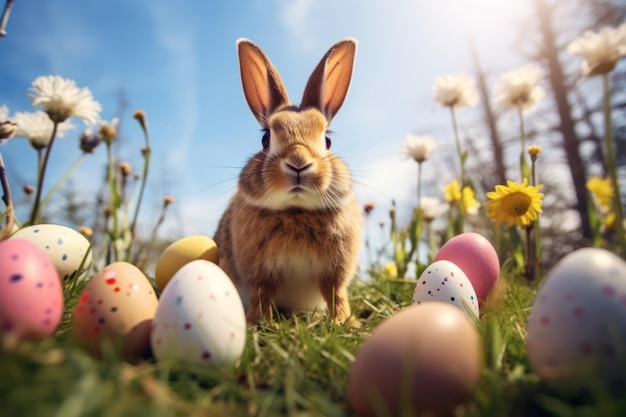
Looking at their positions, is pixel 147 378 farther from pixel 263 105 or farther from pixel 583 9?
pixel 583 9

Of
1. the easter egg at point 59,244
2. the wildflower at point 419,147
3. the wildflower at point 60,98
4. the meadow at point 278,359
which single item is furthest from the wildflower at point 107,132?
the wildflower at point 419,147

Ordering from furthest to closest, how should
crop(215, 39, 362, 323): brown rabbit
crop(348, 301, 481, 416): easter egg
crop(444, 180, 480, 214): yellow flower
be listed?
crop(444, 180, 480, 214): yellow flower, crop(215, 39, 362, 323): brown rabbit, crop(348, 301, 481, 416): easter egg

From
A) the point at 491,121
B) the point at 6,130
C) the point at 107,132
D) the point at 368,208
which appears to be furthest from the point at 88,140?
the point at 491,121

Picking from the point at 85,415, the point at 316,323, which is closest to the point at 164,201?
the point at 316,323

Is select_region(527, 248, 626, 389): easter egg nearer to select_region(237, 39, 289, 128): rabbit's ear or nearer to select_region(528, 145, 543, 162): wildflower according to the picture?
select_region(528, 145, 543, 162): wildflower

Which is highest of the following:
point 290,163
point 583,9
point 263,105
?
point 583,9

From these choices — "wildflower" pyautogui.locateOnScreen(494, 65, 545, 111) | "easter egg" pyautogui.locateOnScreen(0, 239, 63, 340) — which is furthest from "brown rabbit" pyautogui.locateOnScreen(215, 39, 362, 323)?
"wildflower" pyautogui.locateOnScreen(494, 65, 545, 111)

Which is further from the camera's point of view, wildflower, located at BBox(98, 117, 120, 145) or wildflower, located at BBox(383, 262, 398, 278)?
wildflower, located at BBox(383, 262, 398, 278)
